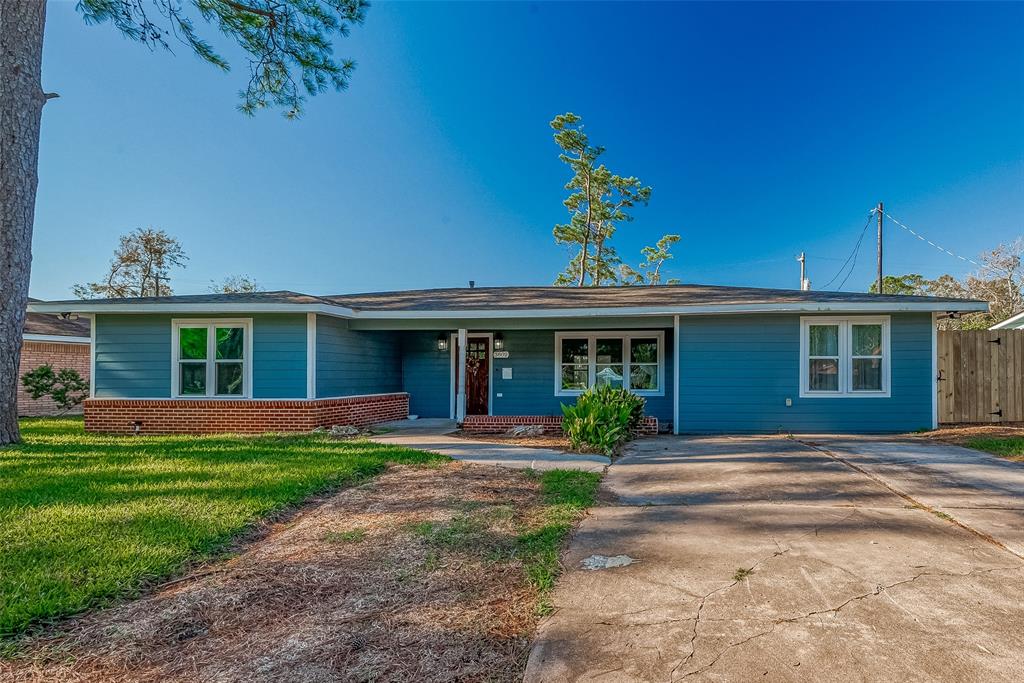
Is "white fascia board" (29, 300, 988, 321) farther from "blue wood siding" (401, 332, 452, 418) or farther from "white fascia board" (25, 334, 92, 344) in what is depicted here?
"white fascia board" (25, 334, 92, 344)

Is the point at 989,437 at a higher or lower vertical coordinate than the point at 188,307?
lower

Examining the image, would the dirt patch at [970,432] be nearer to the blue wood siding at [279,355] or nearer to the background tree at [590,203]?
the blue wood siding at [279,355]

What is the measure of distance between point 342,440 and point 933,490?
7793 millimetres

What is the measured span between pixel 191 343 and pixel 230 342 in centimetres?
80

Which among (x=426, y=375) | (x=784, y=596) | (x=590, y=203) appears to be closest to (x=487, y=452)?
(x=784, y=596)

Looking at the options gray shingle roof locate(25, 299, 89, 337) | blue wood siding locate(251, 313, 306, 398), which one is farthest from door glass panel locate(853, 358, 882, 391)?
gray shingle roof locate(25, 299, 89, 337)

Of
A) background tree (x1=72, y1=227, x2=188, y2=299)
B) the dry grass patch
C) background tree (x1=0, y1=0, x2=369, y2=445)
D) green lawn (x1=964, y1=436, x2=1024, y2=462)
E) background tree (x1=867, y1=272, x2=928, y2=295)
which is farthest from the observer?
background tree (x1=867, y1=272, x2=928, y2=295)

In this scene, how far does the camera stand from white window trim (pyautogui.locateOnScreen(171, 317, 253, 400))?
10.0m

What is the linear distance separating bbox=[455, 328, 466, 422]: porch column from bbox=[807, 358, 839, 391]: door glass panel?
696 cm

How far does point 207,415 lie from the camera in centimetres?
996

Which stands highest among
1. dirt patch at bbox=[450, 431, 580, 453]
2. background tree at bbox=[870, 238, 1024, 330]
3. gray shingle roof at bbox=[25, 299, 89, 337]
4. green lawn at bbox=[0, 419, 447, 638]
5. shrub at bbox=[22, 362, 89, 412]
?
background tree at bbox=[870, 238, 1024, 330]

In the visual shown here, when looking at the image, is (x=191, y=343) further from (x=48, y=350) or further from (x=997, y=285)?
(x=997, y=285)

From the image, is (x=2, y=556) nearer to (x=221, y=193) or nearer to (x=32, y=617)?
(x=32, y=617)

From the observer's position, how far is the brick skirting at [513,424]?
10148 mm
